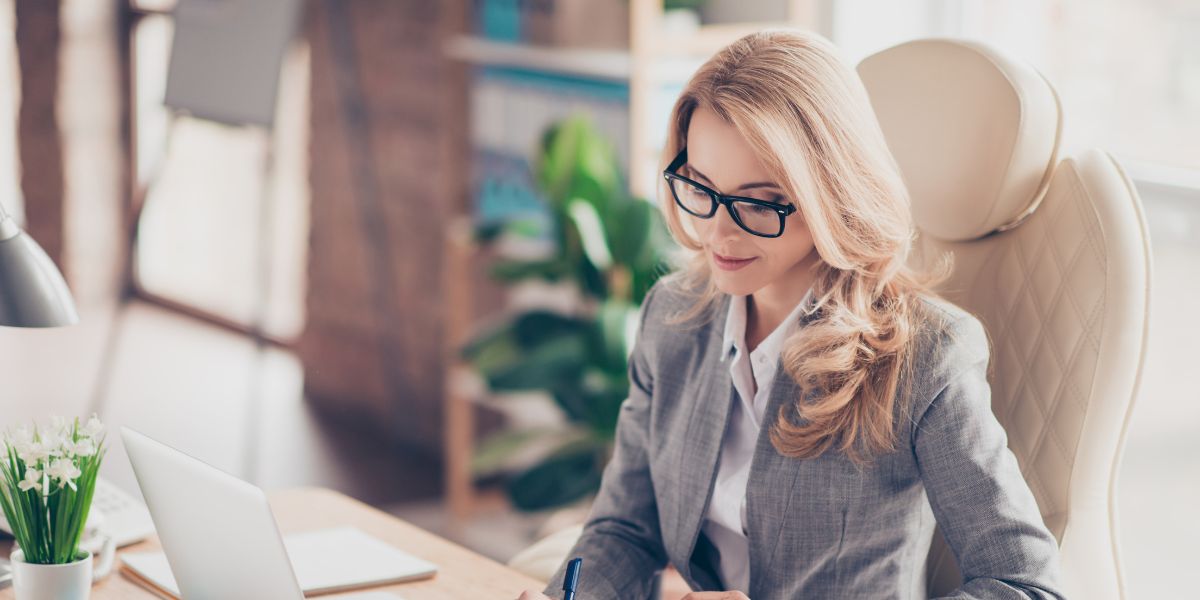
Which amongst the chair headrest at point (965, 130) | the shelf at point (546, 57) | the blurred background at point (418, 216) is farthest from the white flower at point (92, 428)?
the shelf at point (546, 57)

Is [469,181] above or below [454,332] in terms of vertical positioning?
above

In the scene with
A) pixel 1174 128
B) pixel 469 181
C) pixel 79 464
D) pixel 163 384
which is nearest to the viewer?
pixel 79 464

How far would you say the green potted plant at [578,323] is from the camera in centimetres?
259

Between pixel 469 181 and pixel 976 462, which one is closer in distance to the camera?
pixel 976 462

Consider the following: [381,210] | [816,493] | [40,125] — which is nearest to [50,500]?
[816,493]

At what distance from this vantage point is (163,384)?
161 inches

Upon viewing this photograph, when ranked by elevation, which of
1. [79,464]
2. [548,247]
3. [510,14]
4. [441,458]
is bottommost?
[441,458]

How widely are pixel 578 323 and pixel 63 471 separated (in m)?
1.68

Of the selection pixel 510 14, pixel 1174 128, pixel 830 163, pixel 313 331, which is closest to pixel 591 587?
pixel 830 163

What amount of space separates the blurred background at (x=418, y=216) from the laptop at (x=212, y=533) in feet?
4.46

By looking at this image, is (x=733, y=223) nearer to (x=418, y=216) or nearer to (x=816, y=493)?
(x=816, y=493)

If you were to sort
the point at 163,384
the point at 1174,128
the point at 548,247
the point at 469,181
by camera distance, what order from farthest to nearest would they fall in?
the point at 163,384 < the point at 469,181 < the point at 548,247 < the point at 1174,128

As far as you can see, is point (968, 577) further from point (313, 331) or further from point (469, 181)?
point (313, 331)

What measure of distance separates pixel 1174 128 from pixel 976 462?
1361mm
